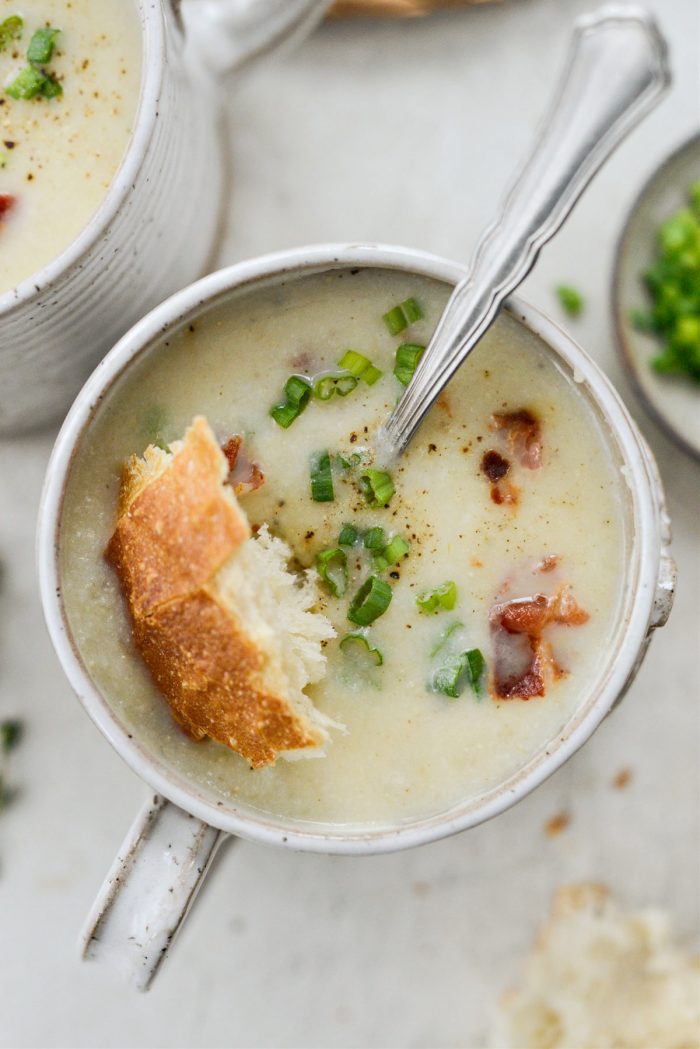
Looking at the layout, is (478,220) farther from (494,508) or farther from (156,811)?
(156,811)

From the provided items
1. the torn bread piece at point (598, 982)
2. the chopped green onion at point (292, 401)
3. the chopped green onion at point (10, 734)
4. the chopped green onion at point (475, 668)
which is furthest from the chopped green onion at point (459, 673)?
the chopped green onion at point (10, 734)

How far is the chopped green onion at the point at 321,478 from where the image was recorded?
1.32 metres

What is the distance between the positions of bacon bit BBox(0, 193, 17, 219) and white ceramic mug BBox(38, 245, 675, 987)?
0.23 meters

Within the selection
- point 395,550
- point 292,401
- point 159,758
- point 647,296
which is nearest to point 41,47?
point 292,401

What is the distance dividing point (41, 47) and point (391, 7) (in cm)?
62

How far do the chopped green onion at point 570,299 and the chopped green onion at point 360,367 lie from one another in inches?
21.4

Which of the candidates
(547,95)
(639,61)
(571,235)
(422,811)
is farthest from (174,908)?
(547,95)

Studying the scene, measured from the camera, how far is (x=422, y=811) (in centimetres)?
135

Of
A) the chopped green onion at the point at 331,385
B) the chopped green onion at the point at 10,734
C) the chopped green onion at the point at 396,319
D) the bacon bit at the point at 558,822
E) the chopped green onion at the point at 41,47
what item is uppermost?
the chopped green onion at the point at 41,47

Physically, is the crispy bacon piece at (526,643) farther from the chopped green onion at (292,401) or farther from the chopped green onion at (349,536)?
the chopped green onion at (292,401)

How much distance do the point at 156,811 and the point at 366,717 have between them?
269 millimetres


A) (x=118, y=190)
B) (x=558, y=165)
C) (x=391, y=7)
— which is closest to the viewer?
(x=558, y=165)

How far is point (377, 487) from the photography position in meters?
1.32

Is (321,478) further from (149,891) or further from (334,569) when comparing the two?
(149,891)
